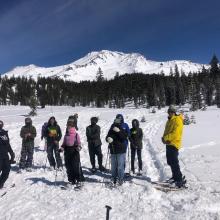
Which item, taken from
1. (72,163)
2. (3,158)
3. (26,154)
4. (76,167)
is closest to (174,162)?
(76,167)

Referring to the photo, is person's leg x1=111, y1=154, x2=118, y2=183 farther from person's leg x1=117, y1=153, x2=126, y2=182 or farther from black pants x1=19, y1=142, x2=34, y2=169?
black pants x1=19, y1=142, x2=34, y2=169

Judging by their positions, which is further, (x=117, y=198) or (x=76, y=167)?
(x=76, y=167)

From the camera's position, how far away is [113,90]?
504ft

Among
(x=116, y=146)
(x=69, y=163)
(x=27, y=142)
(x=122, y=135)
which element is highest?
(x=122, y=135)

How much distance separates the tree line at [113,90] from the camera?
120 m

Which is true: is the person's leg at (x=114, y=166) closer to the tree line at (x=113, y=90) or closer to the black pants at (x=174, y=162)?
the black pants at (x=174, y=162)

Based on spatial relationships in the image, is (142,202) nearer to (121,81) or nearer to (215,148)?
(215,148)

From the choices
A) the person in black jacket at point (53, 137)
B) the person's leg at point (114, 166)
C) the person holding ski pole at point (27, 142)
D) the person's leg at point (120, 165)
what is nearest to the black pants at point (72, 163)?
the person's leg at point (114, 166)

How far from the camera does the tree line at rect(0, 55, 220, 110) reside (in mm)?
119500

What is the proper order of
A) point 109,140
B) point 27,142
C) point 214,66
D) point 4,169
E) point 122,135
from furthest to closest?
point 214,66
point 27,142
point 4,169
point 122,135
point 109,140

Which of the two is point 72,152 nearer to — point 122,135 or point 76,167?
point 76,167

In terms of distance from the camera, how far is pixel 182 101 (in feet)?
370

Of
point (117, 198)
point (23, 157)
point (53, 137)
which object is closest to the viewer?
point (117, 198)

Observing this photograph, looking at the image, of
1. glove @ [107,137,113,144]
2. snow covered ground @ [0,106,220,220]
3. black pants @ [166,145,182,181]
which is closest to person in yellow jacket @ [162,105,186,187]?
black pants @ [166,145,182,181]
